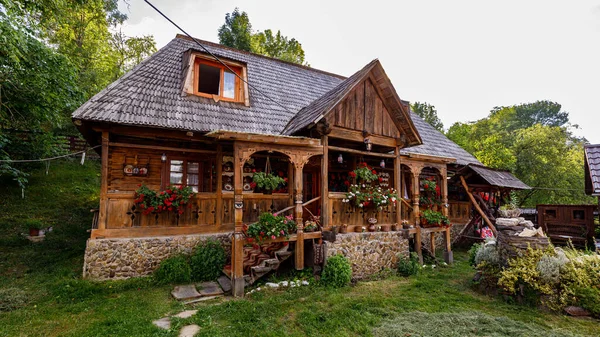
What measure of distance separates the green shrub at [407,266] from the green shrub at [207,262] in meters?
4.82

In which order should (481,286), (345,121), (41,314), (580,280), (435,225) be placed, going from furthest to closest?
(435,225)
(345,121)
(481,286)
(580,280)
(41,314)

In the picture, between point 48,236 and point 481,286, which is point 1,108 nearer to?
point 48,236

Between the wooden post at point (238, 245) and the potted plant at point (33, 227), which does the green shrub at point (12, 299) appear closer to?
the wooden post at point (238, 245)

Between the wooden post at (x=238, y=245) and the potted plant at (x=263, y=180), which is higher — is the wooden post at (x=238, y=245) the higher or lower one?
the lower one

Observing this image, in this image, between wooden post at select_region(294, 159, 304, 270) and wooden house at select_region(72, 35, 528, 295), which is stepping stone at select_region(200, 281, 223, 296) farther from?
wooden post at select_region(294, 159, 304, 270)

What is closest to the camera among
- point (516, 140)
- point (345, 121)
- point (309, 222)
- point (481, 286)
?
point (481, 286)

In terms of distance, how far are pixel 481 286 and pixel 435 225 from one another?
292cm

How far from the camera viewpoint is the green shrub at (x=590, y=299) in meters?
4.89

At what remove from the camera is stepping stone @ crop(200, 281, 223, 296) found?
580 cm

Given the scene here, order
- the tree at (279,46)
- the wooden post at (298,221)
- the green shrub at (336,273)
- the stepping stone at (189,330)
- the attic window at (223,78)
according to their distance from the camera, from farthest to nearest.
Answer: the tree at (279,46) → the attic window at (223,78) → the wooden post at (298,221) → the green shrub at (336,273) → the stepping stone at (189,330)

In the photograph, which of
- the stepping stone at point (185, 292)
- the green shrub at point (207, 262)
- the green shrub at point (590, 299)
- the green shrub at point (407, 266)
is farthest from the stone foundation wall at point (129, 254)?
the green shrub at point (590, 299)

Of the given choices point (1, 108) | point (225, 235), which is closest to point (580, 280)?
point (225, 235)

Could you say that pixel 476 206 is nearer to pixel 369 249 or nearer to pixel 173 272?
pixel 369 249

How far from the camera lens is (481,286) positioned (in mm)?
6387
